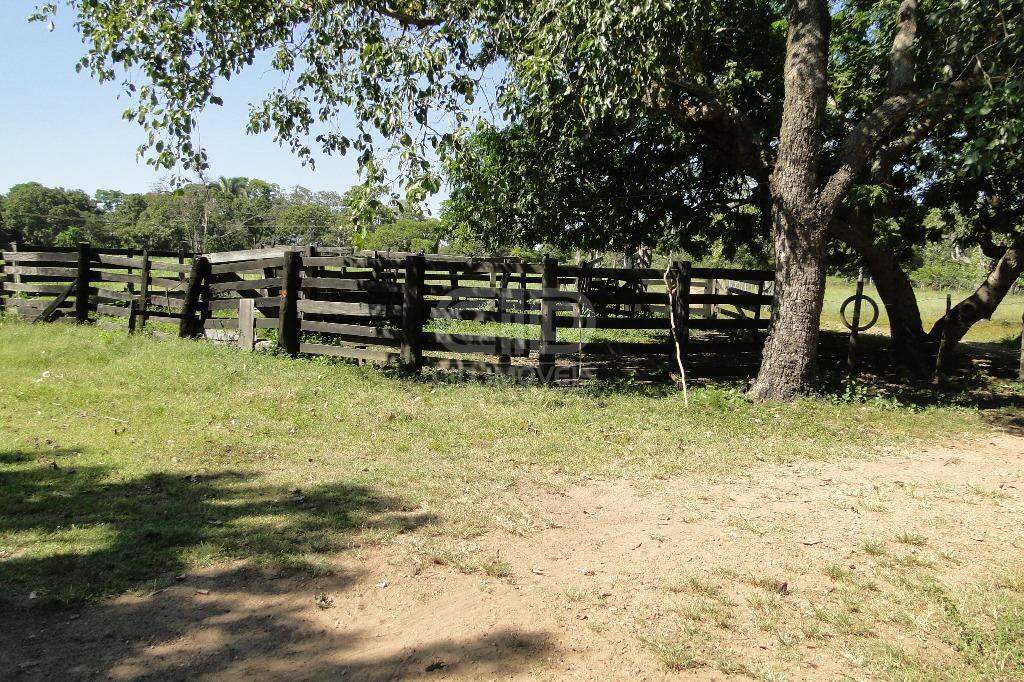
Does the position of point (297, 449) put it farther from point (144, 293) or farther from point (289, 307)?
point (144, 293)

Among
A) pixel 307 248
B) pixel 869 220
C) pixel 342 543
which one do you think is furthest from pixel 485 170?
pixel 342 543

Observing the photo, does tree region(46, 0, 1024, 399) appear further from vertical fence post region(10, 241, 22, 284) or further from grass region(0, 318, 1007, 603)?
vertical fence post region(10, 241, 22, 284)

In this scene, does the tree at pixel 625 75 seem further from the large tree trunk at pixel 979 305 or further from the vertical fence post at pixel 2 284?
the vertical fence post at pixel 2 284

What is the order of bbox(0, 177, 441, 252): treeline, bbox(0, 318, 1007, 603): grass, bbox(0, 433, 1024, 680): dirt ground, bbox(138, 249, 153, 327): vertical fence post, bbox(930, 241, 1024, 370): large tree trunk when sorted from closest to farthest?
bbox(0, 433, 1024, 680): dirt ground, bbox(0, 318, 1007, 603): grass, bbox(930, 241, 1024, 370): large tree trunk, bbox(138, 249, 153, 327): vertical fence post, bbox(0, 177, 441, 252): treeline

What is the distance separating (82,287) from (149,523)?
12.1 meters

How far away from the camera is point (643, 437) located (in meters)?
8.41

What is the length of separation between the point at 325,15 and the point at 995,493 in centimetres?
1106

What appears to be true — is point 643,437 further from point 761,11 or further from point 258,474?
point 761,11

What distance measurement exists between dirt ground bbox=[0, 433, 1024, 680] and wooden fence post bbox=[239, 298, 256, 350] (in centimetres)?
802

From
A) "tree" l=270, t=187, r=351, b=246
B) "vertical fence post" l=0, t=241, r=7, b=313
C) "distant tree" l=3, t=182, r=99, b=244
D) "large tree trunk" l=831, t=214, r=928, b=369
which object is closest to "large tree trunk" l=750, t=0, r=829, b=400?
"large tree trunk" l=831, t=214, r=928, b=369

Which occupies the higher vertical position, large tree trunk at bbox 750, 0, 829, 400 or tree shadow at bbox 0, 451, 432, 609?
large tree trunk at bbox 750, 0, 829, 400

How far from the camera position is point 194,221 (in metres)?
91.2

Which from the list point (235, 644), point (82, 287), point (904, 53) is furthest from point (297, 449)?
point (82, 287)

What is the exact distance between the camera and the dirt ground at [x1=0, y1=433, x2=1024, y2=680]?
371cm
